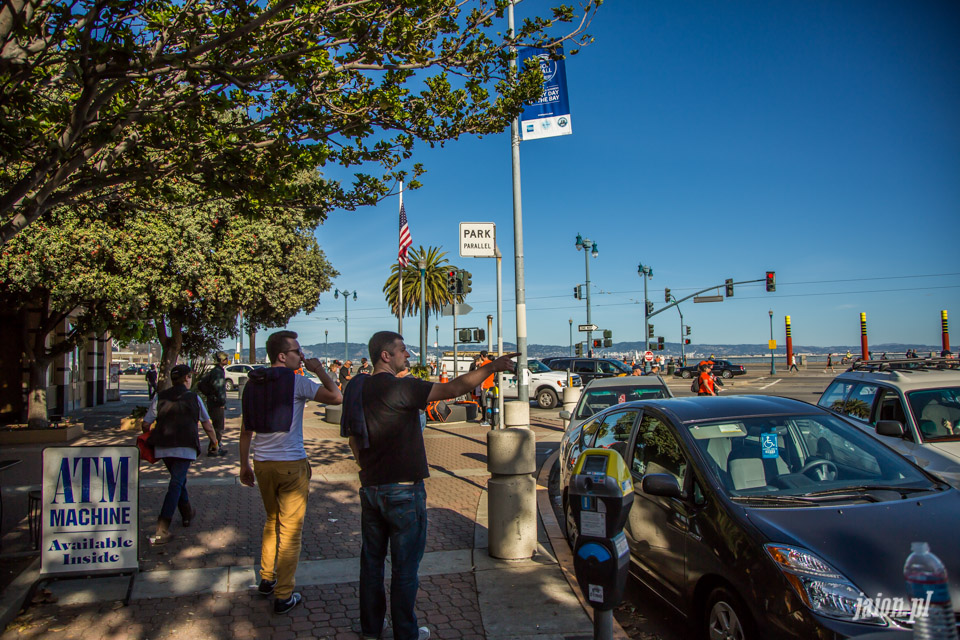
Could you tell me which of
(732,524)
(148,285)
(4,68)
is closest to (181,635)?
(732,524)

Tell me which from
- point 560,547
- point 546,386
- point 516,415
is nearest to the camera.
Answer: point 560,547

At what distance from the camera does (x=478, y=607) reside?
473cm

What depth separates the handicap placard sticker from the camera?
4.33m

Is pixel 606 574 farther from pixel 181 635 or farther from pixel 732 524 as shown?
pixel 181 635

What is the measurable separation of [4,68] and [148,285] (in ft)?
32.6

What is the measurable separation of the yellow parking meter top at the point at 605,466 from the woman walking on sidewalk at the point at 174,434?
14.3 feet

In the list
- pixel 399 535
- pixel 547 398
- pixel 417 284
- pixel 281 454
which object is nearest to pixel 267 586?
pixel 281 454

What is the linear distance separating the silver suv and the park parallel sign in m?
5.85

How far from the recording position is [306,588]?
202 inches

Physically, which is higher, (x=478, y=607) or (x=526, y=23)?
(x=526, y=23)

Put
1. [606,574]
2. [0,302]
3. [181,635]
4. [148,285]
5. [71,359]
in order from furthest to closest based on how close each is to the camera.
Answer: [71,359], [0,302], [148,285], [181,635], [606,574]

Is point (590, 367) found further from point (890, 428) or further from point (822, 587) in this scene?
point (822, 587)

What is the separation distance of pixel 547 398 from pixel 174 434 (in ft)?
59.8

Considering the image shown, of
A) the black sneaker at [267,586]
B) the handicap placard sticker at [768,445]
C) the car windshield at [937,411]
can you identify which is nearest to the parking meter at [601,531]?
the handicap placard sticker at [768,445]
